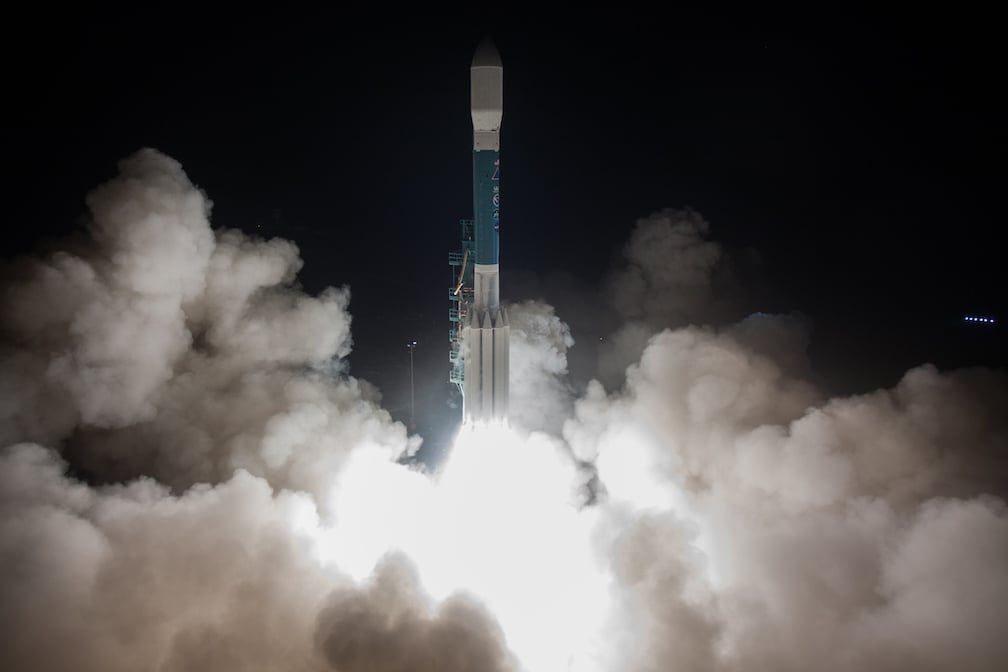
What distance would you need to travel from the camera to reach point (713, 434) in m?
15.7

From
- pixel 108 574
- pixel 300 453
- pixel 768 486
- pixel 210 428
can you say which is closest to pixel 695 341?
pixel 768 486

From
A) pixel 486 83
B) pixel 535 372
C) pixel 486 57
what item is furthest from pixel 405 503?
pixel 486 57

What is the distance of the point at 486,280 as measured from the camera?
13672 millimetres

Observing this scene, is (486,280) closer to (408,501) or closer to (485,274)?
(485,274)

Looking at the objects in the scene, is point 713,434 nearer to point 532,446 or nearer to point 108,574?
point 532,446

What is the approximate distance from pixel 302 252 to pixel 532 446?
7027 mm

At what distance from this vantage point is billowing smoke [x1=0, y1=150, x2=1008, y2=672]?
38.1 ft

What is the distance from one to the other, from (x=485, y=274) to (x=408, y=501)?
5425mm

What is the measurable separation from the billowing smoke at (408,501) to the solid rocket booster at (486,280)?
32.2 inches

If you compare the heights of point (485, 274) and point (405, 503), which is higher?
point (485, 274)

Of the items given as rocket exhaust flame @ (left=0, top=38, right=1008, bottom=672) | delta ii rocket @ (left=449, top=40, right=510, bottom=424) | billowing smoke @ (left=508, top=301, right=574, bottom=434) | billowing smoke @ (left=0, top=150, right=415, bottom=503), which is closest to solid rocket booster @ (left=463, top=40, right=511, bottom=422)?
delta ii rocket @ (left=449, top=40, right=510, bottom=424)

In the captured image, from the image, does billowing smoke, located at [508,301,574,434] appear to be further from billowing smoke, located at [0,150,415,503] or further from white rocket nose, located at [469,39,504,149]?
white rocket nose, located at [469,39,504,149]

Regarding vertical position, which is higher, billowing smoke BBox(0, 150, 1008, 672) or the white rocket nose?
the white rocket nose

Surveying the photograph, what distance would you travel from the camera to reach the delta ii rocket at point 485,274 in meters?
12.8
